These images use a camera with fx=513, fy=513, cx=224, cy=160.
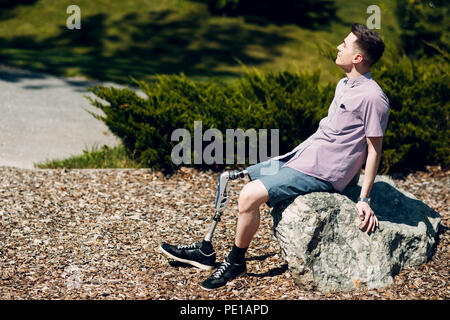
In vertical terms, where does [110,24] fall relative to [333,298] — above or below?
above

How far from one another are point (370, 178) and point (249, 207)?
77 cm

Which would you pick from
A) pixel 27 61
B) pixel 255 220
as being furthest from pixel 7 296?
pixel 27 61

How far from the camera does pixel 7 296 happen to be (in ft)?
10.5

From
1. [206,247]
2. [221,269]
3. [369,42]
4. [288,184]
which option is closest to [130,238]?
[206,247]

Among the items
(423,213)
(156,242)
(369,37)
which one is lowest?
(156,242)

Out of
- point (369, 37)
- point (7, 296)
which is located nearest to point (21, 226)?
point (7, 296)

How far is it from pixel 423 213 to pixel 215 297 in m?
1.67

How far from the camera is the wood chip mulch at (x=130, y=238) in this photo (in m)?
3.34

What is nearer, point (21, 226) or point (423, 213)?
point (423, 213)

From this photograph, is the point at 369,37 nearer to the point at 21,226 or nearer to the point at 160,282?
the point at 160,282

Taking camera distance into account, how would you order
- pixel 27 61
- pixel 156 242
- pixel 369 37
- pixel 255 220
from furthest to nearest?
pixel 27 61 < pixel 156 242 < pixel 255 220 < pixel 369 37

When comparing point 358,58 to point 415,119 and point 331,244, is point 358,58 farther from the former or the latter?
point 415,119

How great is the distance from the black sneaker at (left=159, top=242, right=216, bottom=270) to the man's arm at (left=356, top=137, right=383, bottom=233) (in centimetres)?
105

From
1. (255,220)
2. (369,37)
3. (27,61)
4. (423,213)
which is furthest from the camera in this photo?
(27,61)
